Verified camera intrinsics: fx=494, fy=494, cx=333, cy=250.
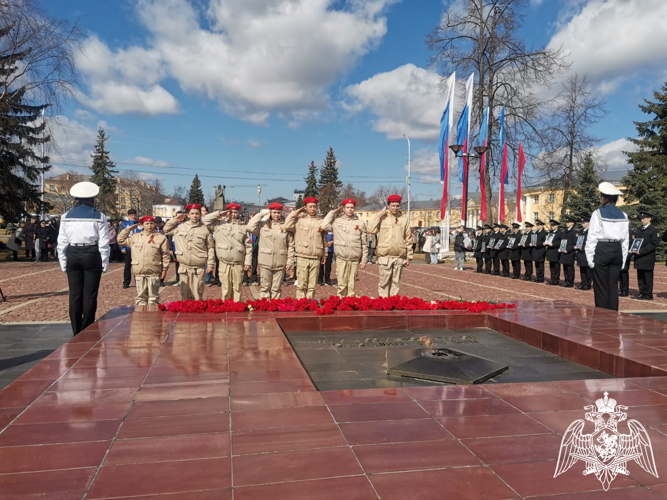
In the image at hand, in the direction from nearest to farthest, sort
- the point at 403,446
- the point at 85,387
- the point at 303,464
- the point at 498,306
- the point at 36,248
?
the point at 303,464, the point at 403,446, the point at 85,387, the point at 498,306, the point at 36,248

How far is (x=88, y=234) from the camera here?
5598 mm

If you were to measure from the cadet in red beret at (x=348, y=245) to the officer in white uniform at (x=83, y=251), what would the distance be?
3.24 metres

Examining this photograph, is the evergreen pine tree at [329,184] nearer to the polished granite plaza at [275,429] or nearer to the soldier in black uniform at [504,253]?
the soldier in black uniform at [504,253]

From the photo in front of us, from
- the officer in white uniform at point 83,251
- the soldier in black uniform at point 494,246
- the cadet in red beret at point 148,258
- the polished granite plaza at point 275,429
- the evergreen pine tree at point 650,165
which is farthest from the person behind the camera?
the evergreen pine tree at point 650,165

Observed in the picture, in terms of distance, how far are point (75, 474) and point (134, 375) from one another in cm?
146

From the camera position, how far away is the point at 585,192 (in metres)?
29.8

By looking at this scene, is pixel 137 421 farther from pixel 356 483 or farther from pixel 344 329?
pixel 344 329

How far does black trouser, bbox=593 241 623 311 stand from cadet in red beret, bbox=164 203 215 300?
5.42 metres

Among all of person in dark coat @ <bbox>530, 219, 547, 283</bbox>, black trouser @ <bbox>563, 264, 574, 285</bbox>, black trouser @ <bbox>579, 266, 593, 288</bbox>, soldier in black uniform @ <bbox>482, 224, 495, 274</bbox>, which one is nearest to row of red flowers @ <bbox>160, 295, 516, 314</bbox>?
black trouser @ <bbox>579, 266, 593, 288</bbox>

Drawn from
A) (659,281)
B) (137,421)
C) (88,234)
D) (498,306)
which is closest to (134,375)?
(137,421)

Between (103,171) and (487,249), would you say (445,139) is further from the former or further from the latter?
(103,171)

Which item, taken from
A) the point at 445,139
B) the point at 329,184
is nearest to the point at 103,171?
the point at 329,184

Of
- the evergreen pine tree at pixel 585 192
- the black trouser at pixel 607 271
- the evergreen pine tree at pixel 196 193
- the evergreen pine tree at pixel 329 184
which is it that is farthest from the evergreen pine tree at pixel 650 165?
the evergreen pine tree at pixel 196 193

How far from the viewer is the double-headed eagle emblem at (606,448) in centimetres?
233
